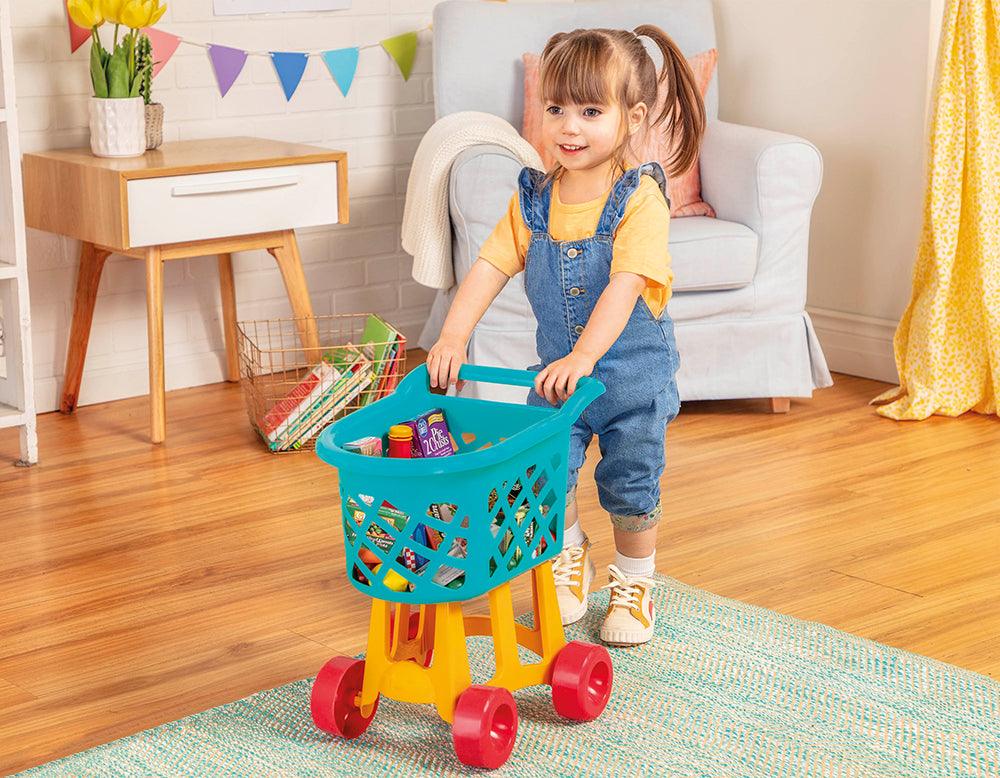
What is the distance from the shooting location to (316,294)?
351cm

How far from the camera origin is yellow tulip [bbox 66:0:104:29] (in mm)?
2768

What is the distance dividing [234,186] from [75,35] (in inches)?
21.8

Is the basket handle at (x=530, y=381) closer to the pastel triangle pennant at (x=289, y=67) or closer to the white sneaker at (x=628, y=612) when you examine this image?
the white sneaker at (x=628, y=612)

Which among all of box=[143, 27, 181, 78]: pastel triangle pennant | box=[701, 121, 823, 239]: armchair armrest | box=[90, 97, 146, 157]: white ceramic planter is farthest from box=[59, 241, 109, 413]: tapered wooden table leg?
box=[701, 121, 823, 239]: armchair armrest

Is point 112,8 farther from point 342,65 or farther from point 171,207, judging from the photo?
point 342,65

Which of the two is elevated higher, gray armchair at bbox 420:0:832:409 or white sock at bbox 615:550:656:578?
gray armchair at bbox 420:0:832:409

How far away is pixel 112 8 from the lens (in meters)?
2.77

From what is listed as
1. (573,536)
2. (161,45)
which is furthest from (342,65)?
(573,536)

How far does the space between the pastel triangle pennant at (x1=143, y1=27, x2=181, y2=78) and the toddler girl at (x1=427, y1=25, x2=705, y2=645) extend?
157cm

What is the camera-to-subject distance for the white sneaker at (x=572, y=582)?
6.23 ft

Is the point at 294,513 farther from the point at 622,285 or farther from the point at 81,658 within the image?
the point at 622,285

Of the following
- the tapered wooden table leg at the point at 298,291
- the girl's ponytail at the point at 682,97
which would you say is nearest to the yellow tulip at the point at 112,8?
the tapered wooden table leg at the point at 298,291

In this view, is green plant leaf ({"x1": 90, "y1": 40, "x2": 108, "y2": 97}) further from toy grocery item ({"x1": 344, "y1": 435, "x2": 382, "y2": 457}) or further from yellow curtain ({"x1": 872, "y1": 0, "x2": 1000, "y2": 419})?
yellow curtain ({"x1": 872, "y1": 0, "x2": 1000, "y2": 419})

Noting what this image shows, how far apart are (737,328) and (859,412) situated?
347 millimetres
